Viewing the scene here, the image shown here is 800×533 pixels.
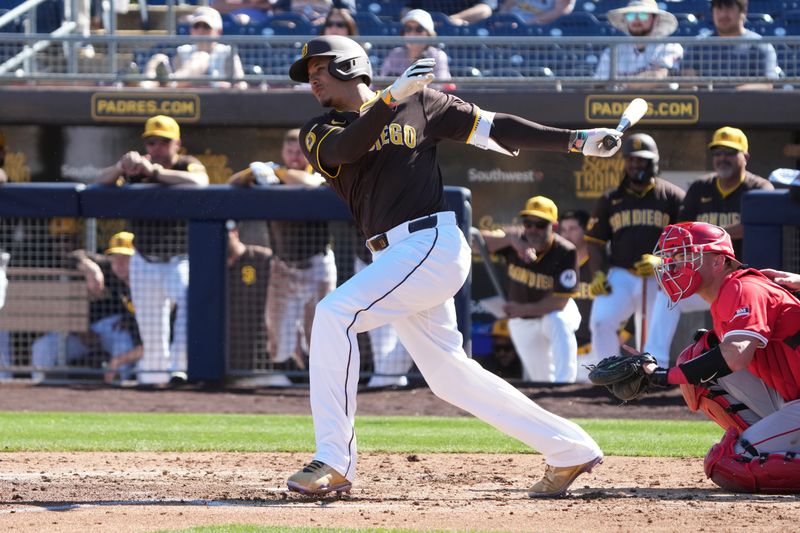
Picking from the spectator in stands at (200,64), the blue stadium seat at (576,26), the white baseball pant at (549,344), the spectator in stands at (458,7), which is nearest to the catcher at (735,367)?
the white baseball pant at (549,344)

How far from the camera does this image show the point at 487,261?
9867 millimetres

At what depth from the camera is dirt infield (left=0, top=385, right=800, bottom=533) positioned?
13.1 feet

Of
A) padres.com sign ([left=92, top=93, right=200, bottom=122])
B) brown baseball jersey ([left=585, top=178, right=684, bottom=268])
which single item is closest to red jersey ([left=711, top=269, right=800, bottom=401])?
brown baseball jersey ([left=585, top=178, right=684, bottom=268])

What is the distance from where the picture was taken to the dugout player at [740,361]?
4352 millimetres

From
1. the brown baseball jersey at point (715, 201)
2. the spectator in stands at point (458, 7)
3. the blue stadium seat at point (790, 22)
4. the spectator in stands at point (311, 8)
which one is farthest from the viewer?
the spectator in stands at point (311, 8)

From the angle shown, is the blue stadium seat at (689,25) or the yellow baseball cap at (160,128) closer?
the yellow baseball cap at (160,128)

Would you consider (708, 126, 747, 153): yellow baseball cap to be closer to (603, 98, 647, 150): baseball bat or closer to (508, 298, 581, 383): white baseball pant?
(508, 298, 581, 383): white baseball pant

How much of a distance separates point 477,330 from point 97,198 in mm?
3193

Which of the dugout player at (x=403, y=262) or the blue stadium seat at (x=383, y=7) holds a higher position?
the blue stadium seat at (x=383, y=7)

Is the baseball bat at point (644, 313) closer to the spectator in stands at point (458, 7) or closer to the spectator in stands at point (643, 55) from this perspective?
the spectator in stands at point (643, 55)

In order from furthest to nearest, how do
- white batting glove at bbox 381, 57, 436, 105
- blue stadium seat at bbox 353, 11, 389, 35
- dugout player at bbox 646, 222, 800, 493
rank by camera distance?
blue stadium seat at bbox 353, 11, 389, 35 < dugout player at bbox 646, 222, 800, 493 < white batting glove at bbox 381, 57, 436, 105

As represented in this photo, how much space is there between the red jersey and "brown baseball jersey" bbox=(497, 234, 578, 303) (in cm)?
441

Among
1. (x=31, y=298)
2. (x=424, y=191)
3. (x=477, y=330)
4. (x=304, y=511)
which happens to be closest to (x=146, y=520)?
(x=304, y=511)

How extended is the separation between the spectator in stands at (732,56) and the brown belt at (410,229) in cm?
620
